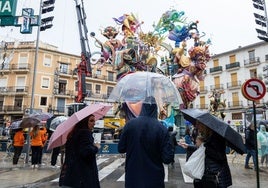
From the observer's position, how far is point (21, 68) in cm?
4194

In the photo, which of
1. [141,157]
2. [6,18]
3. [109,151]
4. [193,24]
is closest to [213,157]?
[141,157]

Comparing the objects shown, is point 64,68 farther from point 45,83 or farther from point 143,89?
point 143,89

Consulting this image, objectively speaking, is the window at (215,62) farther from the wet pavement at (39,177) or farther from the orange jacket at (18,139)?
the orange jacket at (18,139)

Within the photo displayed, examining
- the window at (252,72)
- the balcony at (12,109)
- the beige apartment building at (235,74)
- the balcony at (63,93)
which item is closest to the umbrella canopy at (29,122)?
the balcony at (12,109)

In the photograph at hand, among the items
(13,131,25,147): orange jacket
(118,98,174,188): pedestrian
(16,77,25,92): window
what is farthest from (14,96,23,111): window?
(118,98,174,188): pedestrian

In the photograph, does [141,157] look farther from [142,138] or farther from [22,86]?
[22,86]

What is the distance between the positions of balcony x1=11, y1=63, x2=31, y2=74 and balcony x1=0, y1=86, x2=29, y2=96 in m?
2.47

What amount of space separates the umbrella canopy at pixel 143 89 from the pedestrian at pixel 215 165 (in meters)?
1.86

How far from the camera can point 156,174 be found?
343 centimetres

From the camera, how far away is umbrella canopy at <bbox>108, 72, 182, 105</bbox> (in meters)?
5.59

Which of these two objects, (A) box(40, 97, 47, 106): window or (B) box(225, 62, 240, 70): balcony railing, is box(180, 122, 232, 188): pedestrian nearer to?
(A) box(40, 97, 47, 106): window

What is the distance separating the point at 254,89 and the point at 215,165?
3422 mm

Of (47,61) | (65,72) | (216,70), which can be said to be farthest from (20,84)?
(216,70)

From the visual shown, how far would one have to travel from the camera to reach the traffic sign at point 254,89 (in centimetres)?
633
